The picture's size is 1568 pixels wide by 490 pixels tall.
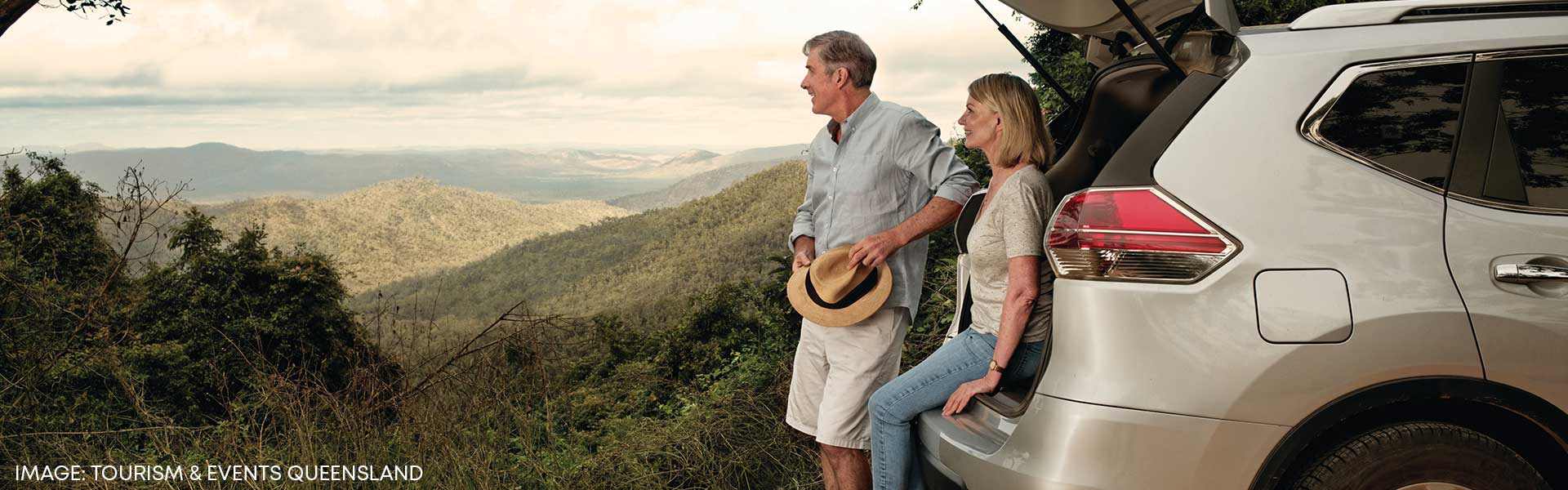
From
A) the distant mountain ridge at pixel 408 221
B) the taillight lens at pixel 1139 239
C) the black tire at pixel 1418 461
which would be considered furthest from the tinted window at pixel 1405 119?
the distant mountain ridge at pixel 408 221

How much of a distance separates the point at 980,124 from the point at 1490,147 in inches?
43.7

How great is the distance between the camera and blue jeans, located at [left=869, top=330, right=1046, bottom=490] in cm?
265

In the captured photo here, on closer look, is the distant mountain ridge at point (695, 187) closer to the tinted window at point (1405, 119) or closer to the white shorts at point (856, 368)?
the white shorts at point (856, 368)

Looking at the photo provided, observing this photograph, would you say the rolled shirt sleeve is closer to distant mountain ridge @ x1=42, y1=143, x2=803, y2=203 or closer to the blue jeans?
the blue jeans

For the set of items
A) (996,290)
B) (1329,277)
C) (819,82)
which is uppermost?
(819,82)

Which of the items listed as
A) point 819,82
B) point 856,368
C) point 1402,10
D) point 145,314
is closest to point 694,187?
point 145,314

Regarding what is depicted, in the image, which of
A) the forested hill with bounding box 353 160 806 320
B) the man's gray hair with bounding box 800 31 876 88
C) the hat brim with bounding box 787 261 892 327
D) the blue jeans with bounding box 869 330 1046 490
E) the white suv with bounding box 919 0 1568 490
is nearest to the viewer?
the white suv with bounding box 919 0 1568 490

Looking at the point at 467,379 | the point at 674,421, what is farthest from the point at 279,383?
the point at 674,421

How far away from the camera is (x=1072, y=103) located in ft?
11.3

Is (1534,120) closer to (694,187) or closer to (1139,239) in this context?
(1139,239)

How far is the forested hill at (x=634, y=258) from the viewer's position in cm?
5647

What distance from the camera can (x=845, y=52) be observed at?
3.25 m

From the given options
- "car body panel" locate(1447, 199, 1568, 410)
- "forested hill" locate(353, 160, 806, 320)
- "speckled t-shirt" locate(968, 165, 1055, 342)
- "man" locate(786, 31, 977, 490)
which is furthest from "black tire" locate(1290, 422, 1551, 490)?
"forested hill" locate(353, 160, 806, 320)

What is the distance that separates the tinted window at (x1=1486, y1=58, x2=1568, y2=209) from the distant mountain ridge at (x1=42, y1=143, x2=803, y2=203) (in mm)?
86706
